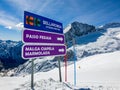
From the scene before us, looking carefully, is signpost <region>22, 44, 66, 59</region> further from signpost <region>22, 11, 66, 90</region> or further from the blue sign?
the blue sign

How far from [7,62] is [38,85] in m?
190

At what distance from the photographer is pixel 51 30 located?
32.0ft

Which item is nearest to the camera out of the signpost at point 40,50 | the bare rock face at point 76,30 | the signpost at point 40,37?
the signpost at point 40,50

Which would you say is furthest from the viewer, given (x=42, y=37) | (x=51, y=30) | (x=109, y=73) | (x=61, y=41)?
(x=109, y=73)

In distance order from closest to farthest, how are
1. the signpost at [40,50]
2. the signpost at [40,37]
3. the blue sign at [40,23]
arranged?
1. the signpost at [40,50]
2. the signpost at [40,37]
3. the blue sign at [40,23]

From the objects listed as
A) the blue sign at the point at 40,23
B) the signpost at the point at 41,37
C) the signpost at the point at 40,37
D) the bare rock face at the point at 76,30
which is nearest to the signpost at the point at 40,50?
the signpost at the point at 40,37

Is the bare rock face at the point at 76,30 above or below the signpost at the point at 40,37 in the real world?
above

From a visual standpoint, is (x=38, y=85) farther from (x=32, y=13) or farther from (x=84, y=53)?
(x=84, y=53)

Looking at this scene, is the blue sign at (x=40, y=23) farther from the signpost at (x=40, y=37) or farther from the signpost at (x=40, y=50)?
the signpost at (x=40, y=50)

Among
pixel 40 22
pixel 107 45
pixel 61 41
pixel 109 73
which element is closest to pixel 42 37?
pixel 40 22

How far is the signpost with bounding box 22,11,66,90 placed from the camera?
7.82m

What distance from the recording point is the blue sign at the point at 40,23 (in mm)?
7933

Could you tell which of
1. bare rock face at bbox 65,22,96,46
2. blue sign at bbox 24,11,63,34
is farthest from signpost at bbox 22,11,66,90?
bare rock face at bbox 65,22,96,46

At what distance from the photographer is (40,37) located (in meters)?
8.70
